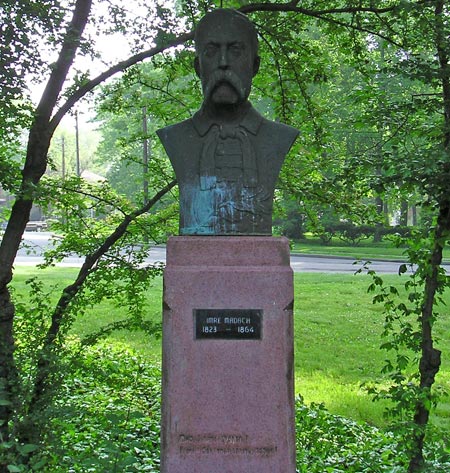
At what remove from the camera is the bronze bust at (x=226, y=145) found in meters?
3.30

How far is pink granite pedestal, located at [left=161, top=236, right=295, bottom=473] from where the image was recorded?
3070mm

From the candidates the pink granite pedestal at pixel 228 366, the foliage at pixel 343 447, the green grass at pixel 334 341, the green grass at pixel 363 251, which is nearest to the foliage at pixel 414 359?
the foliage at pixel 343 447

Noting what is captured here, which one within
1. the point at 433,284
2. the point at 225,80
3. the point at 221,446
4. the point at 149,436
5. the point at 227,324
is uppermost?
the point at 225,80

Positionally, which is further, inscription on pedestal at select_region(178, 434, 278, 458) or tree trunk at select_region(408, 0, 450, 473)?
tree trunk at select_region(408, 0, 450, 473)

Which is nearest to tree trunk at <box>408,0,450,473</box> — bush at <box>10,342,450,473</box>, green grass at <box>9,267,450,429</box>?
bush at <box>10,342,450,473</box>

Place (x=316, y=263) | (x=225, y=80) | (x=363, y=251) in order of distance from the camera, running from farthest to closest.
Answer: (x=363, y=251), (x=316, y=263), (x=225, y=80)

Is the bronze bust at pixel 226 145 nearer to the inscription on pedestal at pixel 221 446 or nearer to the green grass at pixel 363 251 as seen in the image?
the inscription on pedestal at pixel 221 446

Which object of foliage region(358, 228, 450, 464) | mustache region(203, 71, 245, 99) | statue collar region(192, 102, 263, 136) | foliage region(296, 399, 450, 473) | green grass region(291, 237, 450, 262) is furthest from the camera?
green grass region(291, 237, 450, 262)

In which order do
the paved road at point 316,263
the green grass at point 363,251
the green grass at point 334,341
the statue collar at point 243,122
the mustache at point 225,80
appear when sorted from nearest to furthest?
the mustache at point 225,80, the statue collar at point 243,122, the green grass at point 334,341, the paved road at point 316,263, the green grass at point 363,251

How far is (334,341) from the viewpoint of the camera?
28.5ft

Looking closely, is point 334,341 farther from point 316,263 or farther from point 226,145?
point 316,263

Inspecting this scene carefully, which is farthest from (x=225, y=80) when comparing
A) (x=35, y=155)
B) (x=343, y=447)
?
(x=343, y=447)

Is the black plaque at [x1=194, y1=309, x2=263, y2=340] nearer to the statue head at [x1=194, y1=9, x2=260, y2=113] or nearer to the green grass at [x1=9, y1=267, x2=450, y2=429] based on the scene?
the statue head at [x1=194, y1=9, x2=260, y2=113]

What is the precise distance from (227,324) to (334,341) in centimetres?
596
